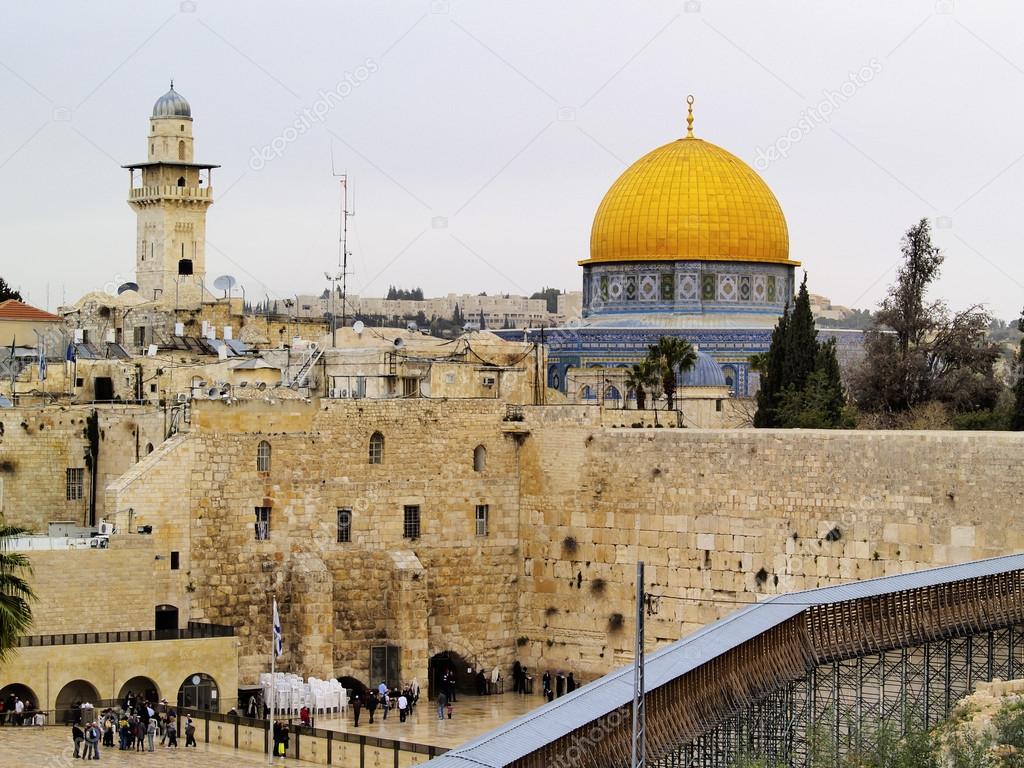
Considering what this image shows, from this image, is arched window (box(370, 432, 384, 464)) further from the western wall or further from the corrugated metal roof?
the corrugated metal roof

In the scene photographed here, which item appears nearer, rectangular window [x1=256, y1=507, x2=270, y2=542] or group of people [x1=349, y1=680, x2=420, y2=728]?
group of people [x1=349, y1=680, x2=420, y2=728]

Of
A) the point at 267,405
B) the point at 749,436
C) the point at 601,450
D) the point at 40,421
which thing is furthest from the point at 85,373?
the point at 749,436

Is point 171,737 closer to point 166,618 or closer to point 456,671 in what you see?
point 166,618

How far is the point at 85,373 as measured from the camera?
149 ft

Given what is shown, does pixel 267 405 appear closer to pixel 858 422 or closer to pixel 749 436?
pixel 749 436

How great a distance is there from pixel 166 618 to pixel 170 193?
1980 centimetres

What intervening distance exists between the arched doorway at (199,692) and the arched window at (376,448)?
5.32 meters

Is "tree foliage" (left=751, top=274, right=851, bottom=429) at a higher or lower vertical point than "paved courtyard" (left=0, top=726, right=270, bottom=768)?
higher

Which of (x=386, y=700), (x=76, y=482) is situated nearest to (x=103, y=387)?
(x=76, y=482)

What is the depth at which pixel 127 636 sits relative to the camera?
34844mm

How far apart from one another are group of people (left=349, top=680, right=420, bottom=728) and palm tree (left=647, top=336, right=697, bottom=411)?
1029cm

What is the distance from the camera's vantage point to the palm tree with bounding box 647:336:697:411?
45969 millimetres

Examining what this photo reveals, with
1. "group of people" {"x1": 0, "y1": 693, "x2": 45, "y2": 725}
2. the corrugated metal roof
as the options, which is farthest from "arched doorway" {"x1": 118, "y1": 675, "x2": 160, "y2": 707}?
the corrugated metal roof

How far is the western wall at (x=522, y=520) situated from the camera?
115 ft
